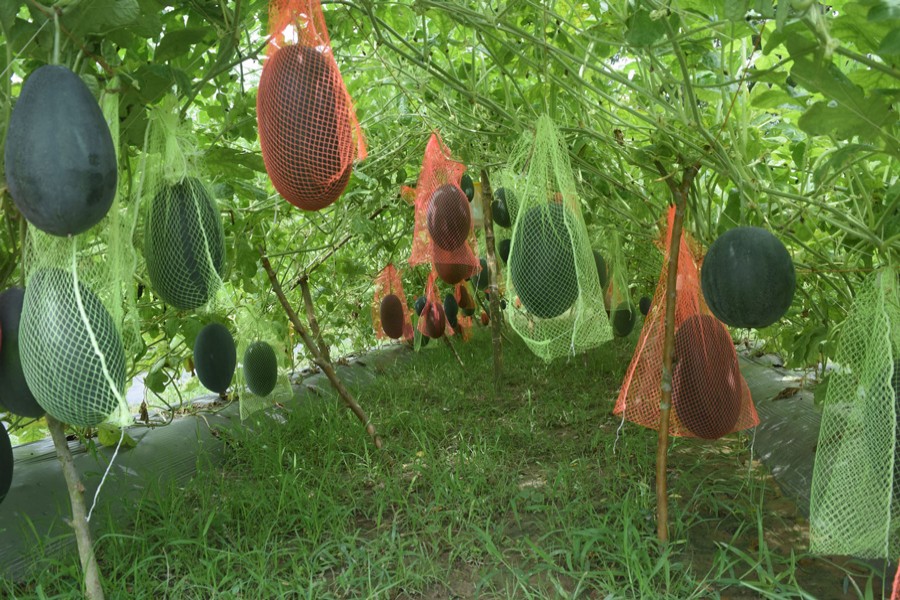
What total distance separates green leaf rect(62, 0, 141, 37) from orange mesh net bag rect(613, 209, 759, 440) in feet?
4.95

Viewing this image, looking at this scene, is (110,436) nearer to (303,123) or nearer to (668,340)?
(303,123)

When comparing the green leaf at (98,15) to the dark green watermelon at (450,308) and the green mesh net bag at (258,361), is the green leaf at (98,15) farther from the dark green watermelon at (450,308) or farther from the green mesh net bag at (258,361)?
the dark green watermelon at (450,308)

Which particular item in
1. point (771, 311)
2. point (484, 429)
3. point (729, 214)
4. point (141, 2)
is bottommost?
point (484, 429)

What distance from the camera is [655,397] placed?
2.29 m

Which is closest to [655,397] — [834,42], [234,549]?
[234,549]

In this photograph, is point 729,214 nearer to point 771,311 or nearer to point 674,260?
point 674,260

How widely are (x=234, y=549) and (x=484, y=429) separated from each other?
1.41 meters

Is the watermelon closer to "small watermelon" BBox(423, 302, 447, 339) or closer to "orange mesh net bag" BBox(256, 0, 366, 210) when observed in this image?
"orange mesh net bag" BBox(256, 0, 366, 210)

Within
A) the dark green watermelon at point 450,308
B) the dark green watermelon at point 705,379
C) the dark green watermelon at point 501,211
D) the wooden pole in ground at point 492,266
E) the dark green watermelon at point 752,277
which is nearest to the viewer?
the dark green watermelon at point 752,277

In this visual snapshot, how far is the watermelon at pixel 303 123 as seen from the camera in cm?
148

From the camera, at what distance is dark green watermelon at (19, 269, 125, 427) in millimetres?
1095

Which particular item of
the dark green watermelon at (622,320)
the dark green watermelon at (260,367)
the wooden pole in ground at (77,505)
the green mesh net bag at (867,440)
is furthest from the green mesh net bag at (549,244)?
the dark green watermelon at (622,320)

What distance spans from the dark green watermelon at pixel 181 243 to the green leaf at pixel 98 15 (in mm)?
353

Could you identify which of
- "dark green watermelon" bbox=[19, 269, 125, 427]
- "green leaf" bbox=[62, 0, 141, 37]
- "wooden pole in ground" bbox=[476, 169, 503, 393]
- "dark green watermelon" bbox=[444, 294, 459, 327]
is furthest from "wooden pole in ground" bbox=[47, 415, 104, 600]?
"dark green watermelon" bbox=[444, 294, 459, 327]
